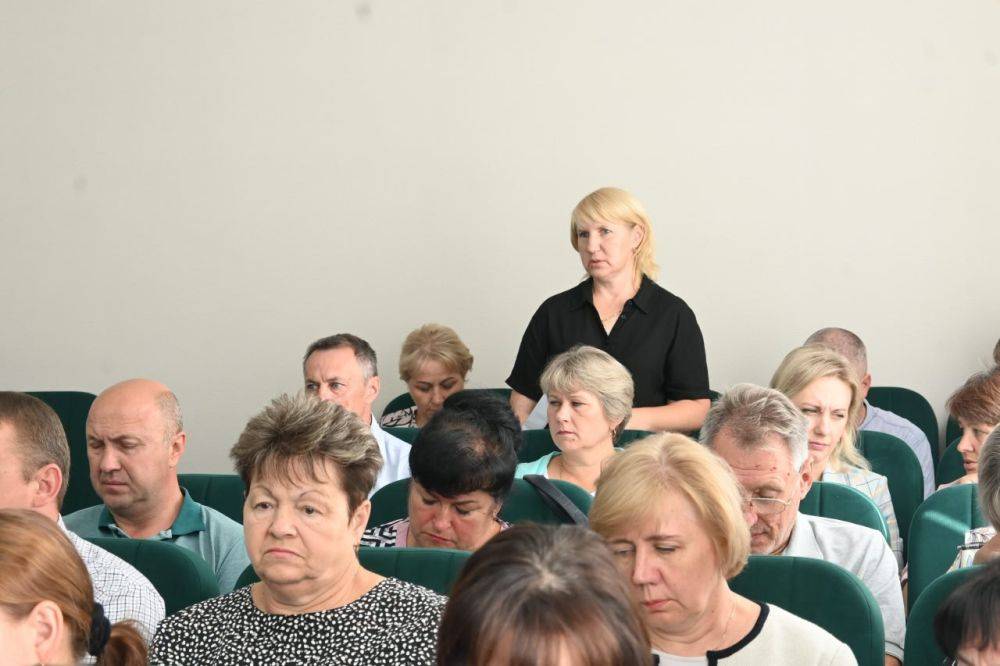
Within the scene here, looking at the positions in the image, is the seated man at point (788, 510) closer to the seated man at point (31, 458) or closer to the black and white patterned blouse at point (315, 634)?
the black and white patterned blouse at point (315, 634)

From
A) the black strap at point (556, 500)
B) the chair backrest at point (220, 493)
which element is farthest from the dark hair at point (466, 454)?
the chair backrest at point (220, 493)

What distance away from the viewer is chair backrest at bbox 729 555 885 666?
8.20ft

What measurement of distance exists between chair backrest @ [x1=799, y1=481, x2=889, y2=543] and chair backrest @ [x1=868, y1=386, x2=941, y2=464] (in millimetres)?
1896

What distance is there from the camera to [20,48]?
576 cm

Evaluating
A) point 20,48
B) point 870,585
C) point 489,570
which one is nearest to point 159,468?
point 870,585

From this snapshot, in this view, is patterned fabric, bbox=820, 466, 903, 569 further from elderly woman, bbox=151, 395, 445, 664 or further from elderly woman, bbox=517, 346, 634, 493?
elderly woman, bbox=151, 395, 445, 664

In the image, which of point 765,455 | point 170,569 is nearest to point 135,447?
point 170,569

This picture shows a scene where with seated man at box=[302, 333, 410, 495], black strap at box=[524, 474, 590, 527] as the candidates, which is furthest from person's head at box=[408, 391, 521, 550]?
seated man at box=[302, 333, 410, 495]

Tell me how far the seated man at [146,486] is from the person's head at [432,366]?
173cm

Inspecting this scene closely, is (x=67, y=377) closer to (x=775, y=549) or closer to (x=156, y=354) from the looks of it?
(x=156, y=354)

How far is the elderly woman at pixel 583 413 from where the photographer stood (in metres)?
3.86

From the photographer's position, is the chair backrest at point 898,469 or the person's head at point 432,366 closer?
the chair backrest at point 898,469

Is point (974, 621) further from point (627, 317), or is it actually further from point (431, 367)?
point (431, 367)

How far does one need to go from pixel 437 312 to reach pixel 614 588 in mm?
4168
